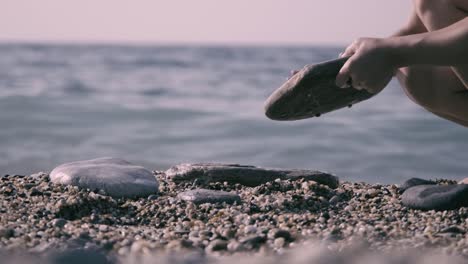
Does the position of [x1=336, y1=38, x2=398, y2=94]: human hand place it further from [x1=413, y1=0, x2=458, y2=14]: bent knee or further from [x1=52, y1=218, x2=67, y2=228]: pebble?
[x1=52, y1=218, x2=67, y2=228]: pebble

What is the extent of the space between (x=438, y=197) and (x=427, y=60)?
→ 2.36ft

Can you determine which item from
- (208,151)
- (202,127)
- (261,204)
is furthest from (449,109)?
(202,127)

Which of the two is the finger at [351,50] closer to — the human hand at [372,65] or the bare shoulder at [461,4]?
the human hand at [372,65]

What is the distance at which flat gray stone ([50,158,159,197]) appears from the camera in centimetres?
401

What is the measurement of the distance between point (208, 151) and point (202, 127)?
191 centimetres

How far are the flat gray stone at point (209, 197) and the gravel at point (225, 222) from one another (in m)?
0.04

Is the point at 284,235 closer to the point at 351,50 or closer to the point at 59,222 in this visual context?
the point at 59,222

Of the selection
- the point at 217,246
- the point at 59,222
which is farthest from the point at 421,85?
the point at 59,222

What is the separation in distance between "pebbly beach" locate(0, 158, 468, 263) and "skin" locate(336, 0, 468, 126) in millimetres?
497

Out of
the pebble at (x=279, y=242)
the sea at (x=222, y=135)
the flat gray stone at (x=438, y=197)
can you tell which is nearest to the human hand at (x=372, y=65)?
the flat gray stone at (x=438, y=197)

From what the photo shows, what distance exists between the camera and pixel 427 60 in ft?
10.5

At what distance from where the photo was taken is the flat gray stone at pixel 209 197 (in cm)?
381

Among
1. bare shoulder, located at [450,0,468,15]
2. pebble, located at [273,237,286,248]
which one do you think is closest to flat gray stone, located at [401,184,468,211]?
bare shoulder, located at [450,0,468,15]

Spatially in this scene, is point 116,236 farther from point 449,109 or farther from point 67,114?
point 67,114
